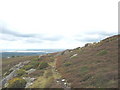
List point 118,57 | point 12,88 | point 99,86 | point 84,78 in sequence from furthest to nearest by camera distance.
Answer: point 118,57
point 12,88
point 84,78
point 99,86

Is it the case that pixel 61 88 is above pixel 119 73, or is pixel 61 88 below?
below

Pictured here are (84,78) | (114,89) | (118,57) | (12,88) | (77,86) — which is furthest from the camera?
(118,57)

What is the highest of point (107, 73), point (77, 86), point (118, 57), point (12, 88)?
point (118, 57)

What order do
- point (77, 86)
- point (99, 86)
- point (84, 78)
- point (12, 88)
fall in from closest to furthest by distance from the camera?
point (99, 86) → point (77, 86) → point (84, 78) → point (12, 88)

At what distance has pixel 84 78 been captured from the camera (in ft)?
58.2

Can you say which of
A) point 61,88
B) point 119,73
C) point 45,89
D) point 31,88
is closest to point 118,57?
point 119,73

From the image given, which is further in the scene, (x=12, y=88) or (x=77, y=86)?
(x=12, y=88)

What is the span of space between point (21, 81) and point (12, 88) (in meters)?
1.61

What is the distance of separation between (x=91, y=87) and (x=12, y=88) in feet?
39.0

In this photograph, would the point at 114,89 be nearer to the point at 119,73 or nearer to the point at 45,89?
the point at 119,73

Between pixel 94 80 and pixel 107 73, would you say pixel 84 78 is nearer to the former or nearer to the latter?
pixel 94 80

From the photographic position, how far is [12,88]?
64.8 ft

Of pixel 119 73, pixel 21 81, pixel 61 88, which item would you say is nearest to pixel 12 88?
pixel 21 81

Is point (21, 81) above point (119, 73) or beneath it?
beneath
